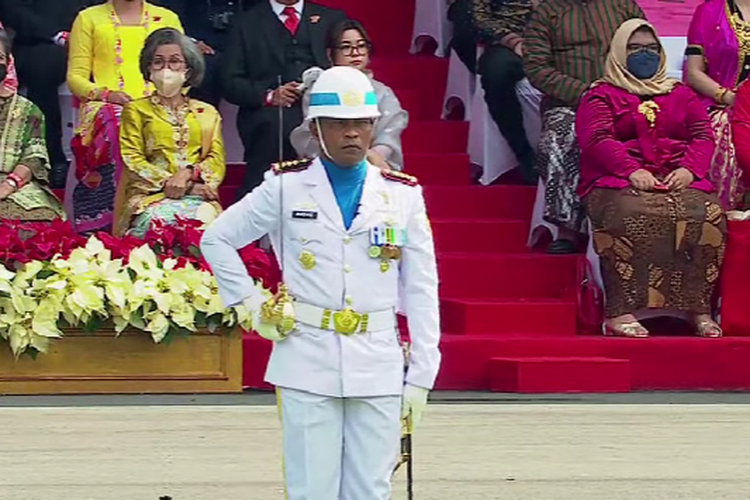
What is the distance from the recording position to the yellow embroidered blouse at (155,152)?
1038 centimetres

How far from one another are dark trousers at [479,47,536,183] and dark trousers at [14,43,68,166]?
264 centimetres

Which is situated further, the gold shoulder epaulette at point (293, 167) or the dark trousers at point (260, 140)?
the dark trousers at point (260, 140)

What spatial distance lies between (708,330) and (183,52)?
131 inches

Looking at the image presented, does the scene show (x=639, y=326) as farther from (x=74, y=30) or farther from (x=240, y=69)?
(x=74, y=30)

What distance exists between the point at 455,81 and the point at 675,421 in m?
4.36

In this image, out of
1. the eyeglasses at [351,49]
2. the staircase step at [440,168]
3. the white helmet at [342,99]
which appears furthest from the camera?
the staircase step at [440,168]

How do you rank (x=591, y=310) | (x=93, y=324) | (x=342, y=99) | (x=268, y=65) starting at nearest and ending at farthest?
1. (x=342, y=99)
2. (x=93, y=324)
3. (x=591, y=310)
4. (x=268, y=65)

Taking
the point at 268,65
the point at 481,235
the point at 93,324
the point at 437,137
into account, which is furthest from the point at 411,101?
the point at 93,324

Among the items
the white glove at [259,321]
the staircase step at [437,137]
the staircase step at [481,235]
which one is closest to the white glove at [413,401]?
the white glove at [259,321]

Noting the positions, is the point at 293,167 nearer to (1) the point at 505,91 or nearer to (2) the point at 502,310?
(2) the point at 502,310

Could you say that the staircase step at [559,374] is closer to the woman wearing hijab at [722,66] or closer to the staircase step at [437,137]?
the woman wearing hijab at [722,66]

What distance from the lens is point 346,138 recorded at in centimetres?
562

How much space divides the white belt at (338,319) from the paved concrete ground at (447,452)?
161 cm

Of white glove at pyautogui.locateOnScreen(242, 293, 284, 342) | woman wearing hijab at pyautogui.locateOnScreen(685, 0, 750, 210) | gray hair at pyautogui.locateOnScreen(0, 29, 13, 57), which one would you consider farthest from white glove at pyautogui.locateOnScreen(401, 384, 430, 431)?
woman wearing hijab at pyautogui.locateOnScreen(685, 0, 750, 210)
